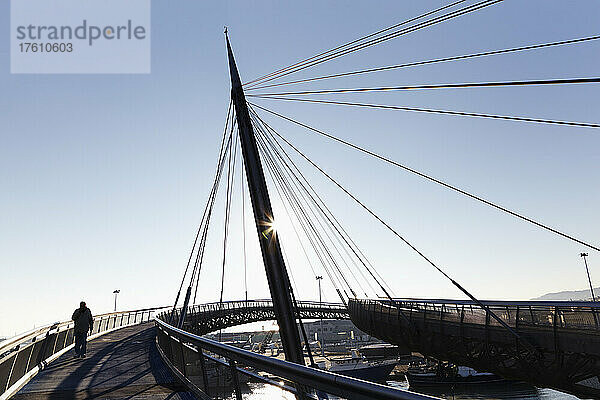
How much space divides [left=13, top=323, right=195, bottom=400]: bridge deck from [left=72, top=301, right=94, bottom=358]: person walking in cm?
40

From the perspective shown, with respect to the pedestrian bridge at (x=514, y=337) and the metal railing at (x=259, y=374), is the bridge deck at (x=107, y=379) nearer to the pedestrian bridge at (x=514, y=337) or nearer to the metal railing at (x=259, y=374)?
the metal railing at (x=259, y=374)

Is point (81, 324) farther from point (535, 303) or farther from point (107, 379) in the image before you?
point (535, 303)

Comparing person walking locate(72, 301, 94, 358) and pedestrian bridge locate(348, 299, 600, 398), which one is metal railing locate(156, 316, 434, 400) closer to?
person walking locate(72, 301, 94, 358)

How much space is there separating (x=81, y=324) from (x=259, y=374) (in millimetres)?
12667

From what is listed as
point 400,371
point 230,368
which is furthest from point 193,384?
point 400,371

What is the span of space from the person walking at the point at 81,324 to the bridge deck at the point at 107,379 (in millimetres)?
404

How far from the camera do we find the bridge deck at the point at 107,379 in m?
8.87

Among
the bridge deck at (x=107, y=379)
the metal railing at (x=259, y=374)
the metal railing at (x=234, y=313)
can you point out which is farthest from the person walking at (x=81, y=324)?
the metal railing at (x=234, y=313)

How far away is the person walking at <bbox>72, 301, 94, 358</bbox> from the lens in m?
15.0

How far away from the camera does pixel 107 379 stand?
11.0m

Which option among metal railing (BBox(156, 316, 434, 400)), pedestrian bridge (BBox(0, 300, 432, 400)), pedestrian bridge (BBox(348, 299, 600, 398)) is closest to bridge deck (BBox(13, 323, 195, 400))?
pedestrian bridge (BBox(0, 300, 432, 400))

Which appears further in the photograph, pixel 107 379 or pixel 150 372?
pixel 150 372

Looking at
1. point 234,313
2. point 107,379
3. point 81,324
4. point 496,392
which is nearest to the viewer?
point 107,379

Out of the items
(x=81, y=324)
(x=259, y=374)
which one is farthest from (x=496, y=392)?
(x=259, y=374)
